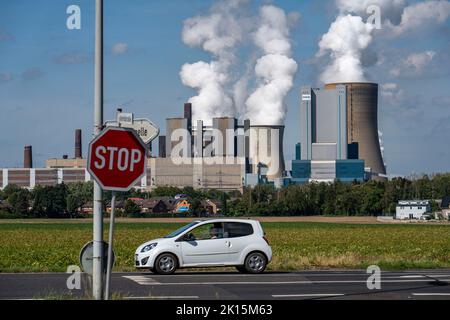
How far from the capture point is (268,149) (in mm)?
177000

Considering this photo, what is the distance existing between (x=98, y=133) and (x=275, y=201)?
120m

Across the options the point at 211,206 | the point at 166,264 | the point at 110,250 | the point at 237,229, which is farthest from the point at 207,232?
the point at 211,206

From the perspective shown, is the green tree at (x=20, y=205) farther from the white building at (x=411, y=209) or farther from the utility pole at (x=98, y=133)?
the utility pole at (x=98, y=133)

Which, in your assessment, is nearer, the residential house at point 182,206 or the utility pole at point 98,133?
the utility pole at point 98,133

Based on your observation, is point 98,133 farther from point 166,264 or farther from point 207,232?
point 207,232

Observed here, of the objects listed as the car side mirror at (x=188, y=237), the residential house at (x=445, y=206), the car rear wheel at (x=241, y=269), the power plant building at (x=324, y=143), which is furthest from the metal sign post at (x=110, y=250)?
the power plant building at (x=324, y=143)

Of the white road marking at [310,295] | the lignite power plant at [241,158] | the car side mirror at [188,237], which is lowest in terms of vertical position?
the white road marking at [310,295]

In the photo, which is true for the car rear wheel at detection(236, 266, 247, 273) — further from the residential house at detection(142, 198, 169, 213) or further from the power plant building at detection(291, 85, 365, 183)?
the power plant building at detection(291, 85, 365, 183)

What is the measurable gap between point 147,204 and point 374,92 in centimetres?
4979

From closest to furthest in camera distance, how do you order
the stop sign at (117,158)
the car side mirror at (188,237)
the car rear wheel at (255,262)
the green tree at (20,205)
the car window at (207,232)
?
the stop sign at (117,158) < the car side mirror at (188,237) < the car window at (207,232) < the car rear wheel at (255,262) < the green tree at (20,205)

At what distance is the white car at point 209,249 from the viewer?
21031 mm

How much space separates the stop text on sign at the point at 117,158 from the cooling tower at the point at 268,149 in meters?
158
